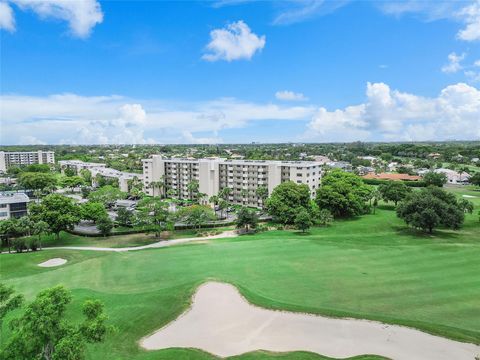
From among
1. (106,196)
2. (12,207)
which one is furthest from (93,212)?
(106,196)

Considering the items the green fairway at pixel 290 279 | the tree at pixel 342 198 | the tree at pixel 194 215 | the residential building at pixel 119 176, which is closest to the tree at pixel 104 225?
the green fairway at pixel 290 279

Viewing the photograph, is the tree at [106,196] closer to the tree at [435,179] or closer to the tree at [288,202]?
the tree at [288,202]

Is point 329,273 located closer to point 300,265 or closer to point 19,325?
point 300,265

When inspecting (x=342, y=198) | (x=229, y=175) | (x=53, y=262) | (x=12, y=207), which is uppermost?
(x=229, y=175)

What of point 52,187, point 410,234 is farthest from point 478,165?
point 52,187

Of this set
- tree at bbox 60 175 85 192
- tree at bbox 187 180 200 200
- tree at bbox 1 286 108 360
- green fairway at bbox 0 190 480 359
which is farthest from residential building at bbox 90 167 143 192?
tree at bbox 1 286 108 360

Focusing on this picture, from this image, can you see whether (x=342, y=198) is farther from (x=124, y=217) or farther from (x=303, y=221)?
(x=124, y=217)

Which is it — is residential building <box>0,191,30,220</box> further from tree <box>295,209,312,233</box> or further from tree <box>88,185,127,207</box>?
tree <box>295,209,312,233</box>
